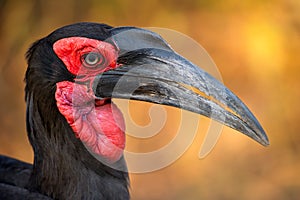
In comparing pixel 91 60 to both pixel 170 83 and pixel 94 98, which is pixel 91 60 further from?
pixel 170 83

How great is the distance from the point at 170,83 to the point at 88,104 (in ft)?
0.97

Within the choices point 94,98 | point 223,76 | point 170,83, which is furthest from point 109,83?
point 223,76

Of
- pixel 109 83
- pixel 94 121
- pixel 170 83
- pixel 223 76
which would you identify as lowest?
pixel 94 121

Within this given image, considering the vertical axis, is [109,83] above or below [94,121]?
above

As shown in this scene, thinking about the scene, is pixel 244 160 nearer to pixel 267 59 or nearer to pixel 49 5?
pixel 267 59

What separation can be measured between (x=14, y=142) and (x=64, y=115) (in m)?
2.17

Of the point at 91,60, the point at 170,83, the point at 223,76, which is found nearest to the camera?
the point at 170,83

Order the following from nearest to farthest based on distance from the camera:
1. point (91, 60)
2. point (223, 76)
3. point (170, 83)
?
point (170, 83) < point (91, 60) < point (223, 76)

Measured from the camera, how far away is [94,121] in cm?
219

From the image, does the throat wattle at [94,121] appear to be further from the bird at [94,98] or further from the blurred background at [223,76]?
the blurred background at [223,76]

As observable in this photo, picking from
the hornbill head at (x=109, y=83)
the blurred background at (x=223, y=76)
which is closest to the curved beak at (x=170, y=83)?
the hornbill head at (x=109, y=83)

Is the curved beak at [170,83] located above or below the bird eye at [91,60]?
above

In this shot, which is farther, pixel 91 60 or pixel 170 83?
pixel 91 60

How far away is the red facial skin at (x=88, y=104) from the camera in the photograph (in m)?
2.12
